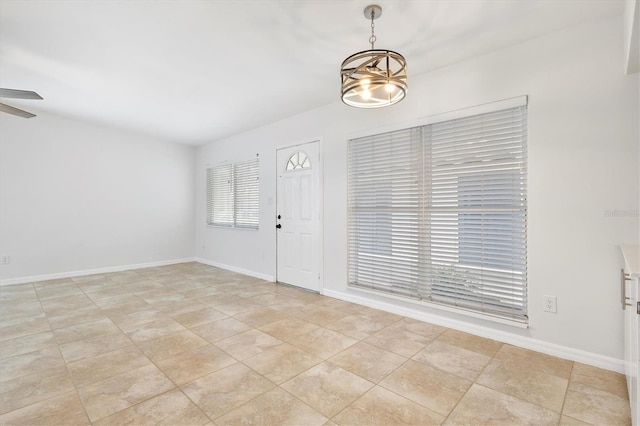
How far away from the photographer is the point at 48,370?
7.55 ft

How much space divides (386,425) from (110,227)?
238 inches

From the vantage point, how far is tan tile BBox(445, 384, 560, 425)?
1749 mm

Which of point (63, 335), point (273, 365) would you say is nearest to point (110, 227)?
point (63, 335)

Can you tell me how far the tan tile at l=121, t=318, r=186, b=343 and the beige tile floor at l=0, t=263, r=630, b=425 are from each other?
0.04ft

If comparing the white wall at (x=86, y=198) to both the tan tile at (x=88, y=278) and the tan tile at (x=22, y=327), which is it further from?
the tan tile at (x=22, y=327)

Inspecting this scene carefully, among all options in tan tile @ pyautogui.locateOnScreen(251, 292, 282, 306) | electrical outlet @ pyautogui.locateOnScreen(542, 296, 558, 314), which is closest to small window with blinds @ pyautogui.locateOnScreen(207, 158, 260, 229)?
tan tile @ pyautogui.locateOnScreen(251, 292, 282, 306)

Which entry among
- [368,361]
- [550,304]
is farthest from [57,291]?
→ [550,304]

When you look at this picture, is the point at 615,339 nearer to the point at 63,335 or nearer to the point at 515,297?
Answer: the point at 515,297

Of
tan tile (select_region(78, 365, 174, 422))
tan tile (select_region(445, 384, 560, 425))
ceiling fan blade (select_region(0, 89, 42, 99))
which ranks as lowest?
tan tile (select_region(445, 384, 560, 425))

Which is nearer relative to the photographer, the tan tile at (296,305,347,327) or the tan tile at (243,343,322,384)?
the tan tile at (243,343,322,384)

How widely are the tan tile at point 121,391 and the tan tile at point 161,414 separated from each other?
64 mm

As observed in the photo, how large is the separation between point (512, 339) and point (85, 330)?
13.2 feet

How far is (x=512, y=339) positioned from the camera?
2707 millimetres

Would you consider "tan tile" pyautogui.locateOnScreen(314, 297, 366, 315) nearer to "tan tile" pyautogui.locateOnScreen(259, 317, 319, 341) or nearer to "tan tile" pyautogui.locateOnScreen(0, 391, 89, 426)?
"tan tile" pyautogui.locateOnScreen(259, 317, 319, 341)
